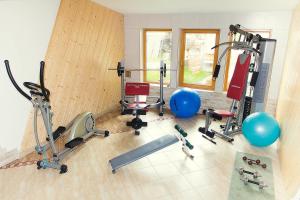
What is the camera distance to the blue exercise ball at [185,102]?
4.59 m

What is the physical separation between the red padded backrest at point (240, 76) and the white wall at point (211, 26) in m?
0.98

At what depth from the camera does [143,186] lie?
2.57m

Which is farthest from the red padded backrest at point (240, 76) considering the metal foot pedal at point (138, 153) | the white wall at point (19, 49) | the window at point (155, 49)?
the white wall at point (19, 49)

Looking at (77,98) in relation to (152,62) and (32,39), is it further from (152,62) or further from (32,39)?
(152,62)

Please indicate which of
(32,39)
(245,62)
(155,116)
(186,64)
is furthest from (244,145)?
(32,39)

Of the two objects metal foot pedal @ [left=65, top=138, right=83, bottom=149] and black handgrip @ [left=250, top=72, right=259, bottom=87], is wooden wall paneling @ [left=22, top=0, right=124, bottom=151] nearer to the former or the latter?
metal foot pedal @ [left=65, top=138, right=83, bottom=149]

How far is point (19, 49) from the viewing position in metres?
2.91

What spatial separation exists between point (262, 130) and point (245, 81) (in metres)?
0.89

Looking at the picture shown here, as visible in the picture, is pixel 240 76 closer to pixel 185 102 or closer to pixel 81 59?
pixel 185 102

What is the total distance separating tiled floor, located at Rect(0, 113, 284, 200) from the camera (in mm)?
2443

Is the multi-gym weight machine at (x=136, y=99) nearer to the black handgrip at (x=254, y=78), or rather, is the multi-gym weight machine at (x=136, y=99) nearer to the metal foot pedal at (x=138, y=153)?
the metal foot pedal at (x=138, y=153)

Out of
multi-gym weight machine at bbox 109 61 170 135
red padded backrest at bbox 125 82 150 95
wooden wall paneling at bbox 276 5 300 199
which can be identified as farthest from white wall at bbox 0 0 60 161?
wooden wall paneling at bbox 276 5 300 199

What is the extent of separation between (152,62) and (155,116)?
1.45m

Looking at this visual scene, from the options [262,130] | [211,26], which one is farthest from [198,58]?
[262,130]
